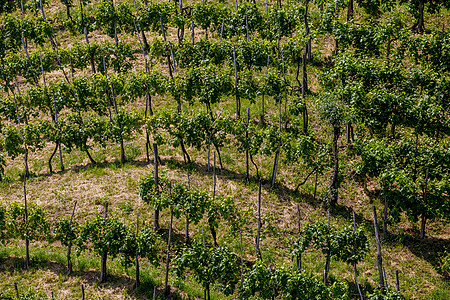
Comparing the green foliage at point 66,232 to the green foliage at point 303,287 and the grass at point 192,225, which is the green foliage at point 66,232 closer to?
the grass at point 192,225

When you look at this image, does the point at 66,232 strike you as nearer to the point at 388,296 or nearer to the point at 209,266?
the point at 209,266

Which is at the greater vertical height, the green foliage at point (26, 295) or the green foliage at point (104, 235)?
the green foliage at point (104, 235)

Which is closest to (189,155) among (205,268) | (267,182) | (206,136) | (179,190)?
(206,136)

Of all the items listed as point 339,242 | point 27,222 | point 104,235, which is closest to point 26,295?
point 104,235

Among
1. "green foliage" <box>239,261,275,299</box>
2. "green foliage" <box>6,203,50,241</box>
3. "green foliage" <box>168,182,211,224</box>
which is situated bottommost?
"green foliage" <box>239,261,275,299</box>

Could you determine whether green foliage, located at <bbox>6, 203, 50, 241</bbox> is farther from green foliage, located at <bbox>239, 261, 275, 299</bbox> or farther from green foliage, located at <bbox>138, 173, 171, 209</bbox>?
green foliage, located at <bbox>239, 261, 275, 299</bbox>

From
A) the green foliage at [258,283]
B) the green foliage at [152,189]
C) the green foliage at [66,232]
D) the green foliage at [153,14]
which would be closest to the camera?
the green foliage at [258,283]

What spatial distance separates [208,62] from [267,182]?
596 cm

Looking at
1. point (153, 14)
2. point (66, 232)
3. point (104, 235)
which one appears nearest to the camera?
point (104, 235)

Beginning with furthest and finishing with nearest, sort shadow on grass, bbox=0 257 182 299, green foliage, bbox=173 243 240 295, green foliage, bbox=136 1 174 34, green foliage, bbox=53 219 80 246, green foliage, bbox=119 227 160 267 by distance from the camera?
green foliage, bbox=136 1 174 34 < green foliage, bbox=53 219 80 246 < shadow on grass, bbox=0 257 182 299 < green foliage, bbox=119 227 160 267 < green foliage, bbox=173 243 240 295

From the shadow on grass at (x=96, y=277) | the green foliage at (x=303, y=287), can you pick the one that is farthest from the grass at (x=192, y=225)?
the green foliage at (x=303, y=287)

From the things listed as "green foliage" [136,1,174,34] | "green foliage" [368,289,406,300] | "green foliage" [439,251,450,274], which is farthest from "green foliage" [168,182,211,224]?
"green foliage" [136,1,174,34]

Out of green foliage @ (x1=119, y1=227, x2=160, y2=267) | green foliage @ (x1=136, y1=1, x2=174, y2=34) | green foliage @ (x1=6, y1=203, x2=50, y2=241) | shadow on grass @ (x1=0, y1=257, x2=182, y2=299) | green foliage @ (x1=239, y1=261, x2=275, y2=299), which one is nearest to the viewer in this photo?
green foliage @ (x1=239, y1=261, x2=275, y2=299)

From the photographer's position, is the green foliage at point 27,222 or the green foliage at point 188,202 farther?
the green foliage at point 27,222
